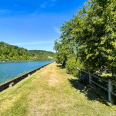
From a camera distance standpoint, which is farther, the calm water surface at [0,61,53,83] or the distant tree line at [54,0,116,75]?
the calm water surface at [0,61,53,83]

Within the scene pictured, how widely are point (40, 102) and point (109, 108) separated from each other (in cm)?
358

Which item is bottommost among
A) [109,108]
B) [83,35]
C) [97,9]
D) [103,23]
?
[109,108]

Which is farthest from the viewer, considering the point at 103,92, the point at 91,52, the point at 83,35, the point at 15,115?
the point at 103,92

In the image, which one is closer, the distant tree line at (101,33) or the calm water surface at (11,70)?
the distant tree line at (101,33)

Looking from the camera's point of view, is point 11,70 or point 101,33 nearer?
point 101,33

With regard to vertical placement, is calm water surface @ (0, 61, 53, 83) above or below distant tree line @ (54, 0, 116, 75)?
below

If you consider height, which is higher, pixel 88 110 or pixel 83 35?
pixel 83 35

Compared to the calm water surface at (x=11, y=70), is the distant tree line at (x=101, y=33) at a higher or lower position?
higher

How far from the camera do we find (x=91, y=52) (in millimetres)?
4273

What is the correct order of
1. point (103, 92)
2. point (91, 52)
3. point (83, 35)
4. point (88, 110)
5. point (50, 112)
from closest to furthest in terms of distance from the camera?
point (50, 112)
point (88, 110)
point (91, 52)
point (83, 35)
point (103, 92)

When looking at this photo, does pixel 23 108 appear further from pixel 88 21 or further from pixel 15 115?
pixel 88 21

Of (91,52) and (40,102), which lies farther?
(40,102)

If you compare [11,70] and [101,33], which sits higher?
[101,33]

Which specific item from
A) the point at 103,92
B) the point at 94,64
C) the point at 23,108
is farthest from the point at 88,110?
the point at 23,108
